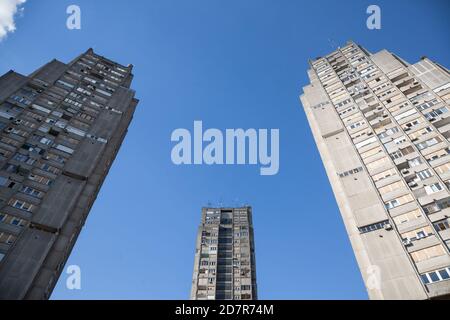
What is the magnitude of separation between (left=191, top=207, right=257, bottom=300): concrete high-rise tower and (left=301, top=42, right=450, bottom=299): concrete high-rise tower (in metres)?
30.4

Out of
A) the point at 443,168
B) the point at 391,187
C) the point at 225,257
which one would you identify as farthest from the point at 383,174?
the point at 225,257

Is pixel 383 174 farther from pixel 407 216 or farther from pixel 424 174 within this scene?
pixel 407 216

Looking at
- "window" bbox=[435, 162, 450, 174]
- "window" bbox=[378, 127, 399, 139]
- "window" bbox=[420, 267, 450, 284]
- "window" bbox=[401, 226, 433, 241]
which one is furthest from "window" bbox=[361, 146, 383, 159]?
"window" bbox=[420, 267, 450, 284]

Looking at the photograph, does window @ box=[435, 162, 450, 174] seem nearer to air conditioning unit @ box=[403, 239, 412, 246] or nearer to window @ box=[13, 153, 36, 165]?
air conditioning unit @ box=[403, 239, 412, 246]

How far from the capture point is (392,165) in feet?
103

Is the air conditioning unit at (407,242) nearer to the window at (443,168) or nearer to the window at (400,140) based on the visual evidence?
the window at (443,168)

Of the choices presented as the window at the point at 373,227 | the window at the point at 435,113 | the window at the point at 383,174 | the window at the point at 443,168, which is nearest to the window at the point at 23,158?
the window at the point at 373,227

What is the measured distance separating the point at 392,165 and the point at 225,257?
39.7 metres

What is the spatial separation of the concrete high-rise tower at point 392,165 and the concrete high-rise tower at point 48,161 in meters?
26.4

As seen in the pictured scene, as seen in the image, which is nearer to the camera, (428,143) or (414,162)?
(414,162)

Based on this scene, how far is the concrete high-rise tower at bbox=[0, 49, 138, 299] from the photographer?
26.2 m

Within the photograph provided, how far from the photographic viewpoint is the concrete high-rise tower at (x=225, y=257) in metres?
56.4

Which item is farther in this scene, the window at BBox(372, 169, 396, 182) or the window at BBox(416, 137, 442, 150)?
the window at BBox(372, 169, 396, 182)

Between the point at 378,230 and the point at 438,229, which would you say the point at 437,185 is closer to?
the point at 438,229
